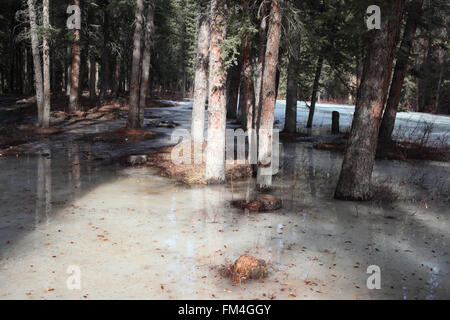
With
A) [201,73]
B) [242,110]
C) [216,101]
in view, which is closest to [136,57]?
[201,73]

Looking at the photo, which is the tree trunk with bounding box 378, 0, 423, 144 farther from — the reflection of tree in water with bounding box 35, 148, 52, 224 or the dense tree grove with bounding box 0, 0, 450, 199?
the reflection of tree in water with bounding box 35, 148, 52, 224

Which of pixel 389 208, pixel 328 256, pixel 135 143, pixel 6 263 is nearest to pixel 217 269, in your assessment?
pixel 328 256

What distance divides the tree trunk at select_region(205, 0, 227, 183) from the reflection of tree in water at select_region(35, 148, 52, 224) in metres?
4.54

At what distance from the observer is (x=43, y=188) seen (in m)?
10.5

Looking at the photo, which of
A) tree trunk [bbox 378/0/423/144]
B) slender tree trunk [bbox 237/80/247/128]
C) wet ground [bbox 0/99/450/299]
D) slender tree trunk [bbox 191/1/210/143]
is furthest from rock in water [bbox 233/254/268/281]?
slender tree trunk [bbox 237/80/247/128]

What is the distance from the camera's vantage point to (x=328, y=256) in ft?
21.5

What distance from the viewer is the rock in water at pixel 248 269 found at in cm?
561

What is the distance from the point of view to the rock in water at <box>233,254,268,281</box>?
5609 millimetres

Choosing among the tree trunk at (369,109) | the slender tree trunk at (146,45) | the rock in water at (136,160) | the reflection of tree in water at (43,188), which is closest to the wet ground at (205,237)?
the reflection of tree in water at (43,188)

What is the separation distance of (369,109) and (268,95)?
2646 millimetres

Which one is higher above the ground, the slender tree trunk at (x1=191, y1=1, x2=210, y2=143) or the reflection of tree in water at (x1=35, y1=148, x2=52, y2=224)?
the slender tree trunk at (x1=191, y1=1, x2=210, y2=143)

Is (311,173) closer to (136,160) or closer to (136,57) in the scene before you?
(136,160)
